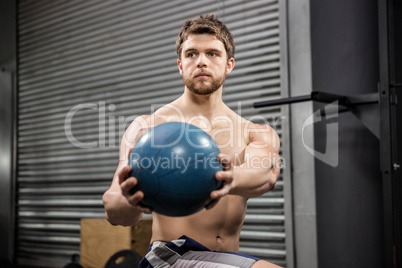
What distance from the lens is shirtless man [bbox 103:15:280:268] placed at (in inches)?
73.5

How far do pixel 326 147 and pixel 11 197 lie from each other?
4.45 m

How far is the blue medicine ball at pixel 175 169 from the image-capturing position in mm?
1473

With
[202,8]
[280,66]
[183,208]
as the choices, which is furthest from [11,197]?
[183,208]

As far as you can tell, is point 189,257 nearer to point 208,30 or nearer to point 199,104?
point 199,104

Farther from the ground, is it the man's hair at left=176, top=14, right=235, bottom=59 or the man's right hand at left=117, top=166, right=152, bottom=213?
the man's hair at left=176, top=14, right=235, bottom=59

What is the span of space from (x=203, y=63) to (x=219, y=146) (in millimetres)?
415

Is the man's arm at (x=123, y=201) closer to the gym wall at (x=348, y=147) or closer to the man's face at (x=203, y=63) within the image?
the man's face at (x=203, y=63)

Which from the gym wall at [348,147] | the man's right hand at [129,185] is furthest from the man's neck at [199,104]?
the gym wall at [348,147]

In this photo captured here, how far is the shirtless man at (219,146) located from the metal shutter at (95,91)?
1234mm

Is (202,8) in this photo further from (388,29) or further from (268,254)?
(268,254)

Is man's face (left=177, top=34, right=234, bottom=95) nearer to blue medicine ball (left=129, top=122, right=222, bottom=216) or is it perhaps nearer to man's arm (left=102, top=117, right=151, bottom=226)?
man's arm (left=102, top=117, right=151, bottom=226)

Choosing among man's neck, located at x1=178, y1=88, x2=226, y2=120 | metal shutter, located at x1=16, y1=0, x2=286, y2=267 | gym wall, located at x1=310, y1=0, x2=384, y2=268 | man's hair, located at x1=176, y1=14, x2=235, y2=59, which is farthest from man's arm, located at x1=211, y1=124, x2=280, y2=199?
metal shutter, located at x1=16, y1=0, x2=286, y2=267

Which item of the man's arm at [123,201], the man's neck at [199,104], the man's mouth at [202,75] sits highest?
the man's mouth at [202,75]

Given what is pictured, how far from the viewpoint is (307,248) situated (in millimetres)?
3115
